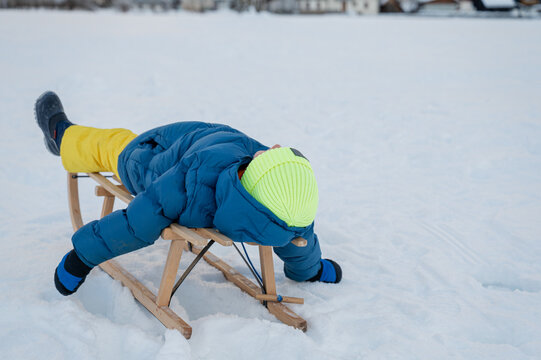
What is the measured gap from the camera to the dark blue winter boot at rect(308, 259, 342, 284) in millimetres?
2621

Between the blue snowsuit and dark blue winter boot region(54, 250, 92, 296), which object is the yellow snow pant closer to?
the blue snowsuit

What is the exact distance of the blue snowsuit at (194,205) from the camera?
6.20 feet

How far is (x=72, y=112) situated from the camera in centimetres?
570

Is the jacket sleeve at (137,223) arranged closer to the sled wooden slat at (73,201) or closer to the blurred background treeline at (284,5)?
the sled wooden slat at (73,201)

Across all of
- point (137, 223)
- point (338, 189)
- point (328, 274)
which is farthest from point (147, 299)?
point (338, 189)

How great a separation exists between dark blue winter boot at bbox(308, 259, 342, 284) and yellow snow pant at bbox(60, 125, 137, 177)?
1314 mm

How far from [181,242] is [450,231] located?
1995mm

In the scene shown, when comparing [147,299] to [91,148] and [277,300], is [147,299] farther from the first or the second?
[91,148]

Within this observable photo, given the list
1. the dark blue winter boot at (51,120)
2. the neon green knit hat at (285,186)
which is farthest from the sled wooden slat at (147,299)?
the dark blue winter boot at (51,120)

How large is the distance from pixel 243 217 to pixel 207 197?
7.9 inches

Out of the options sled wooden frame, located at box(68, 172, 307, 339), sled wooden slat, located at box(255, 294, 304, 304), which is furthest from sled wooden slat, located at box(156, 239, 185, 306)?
sled wooden slat, located at box(255, 294, 304, 304)

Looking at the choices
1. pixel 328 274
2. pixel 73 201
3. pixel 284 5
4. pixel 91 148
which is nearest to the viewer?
pixel 328 274

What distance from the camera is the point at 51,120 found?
321 cm

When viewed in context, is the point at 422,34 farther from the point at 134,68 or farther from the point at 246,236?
the point at 246,236
